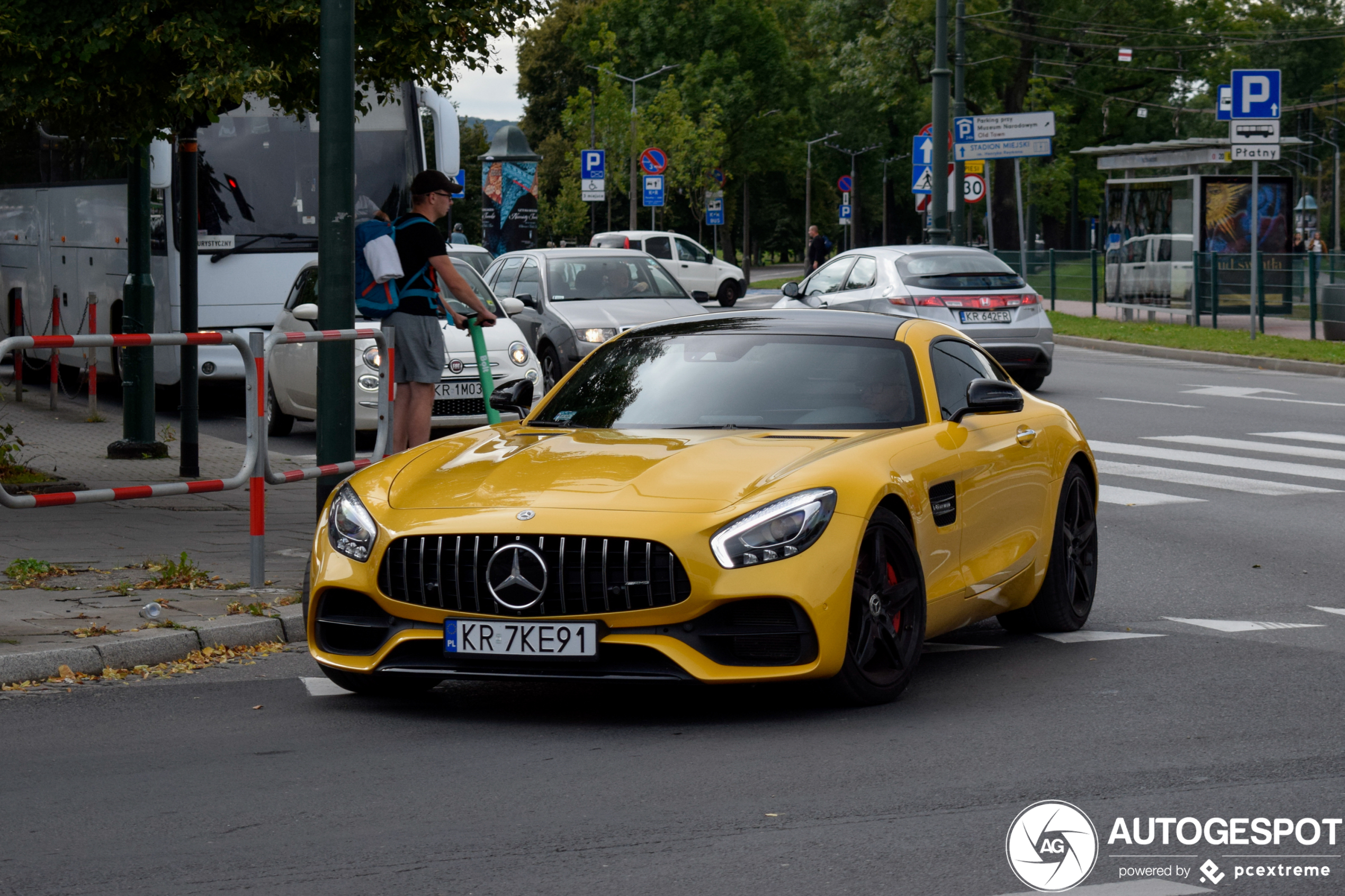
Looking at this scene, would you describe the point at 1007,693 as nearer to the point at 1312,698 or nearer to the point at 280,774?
the point at 1312,698

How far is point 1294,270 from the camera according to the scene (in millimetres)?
29047

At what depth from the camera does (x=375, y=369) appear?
15.6m

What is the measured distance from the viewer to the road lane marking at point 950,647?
744 cm

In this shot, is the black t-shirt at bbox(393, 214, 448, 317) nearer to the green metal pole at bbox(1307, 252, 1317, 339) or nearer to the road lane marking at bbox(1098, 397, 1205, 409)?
the road lane marking at bbox(1098, 397, 1205, 409)

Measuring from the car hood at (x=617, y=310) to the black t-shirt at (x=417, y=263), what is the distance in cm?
802

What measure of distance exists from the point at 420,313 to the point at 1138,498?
496 cm

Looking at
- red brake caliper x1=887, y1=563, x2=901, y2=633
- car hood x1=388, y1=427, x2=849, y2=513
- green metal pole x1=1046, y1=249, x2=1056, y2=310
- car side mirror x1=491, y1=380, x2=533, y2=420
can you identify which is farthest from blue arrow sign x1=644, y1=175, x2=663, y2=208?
red brake caliper x1=887, y1=563, x2=901, y2=633

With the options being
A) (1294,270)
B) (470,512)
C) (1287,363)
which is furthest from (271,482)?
(1294,270)

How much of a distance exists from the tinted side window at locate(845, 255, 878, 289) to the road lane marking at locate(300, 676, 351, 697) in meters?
14.3

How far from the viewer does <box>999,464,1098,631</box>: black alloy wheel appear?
776cm

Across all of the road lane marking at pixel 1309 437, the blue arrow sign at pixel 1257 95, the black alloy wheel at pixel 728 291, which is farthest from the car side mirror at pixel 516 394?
the black alloy wheel at pixel 728 291

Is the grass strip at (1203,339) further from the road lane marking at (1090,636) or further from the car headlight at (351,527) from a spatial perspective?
the car headlight at (351,527)

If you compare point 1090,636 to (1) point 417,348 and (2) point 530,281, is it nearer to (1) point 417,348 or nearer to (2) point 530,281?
(1) point 417,348

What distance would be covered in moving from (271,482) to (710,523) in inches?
150
